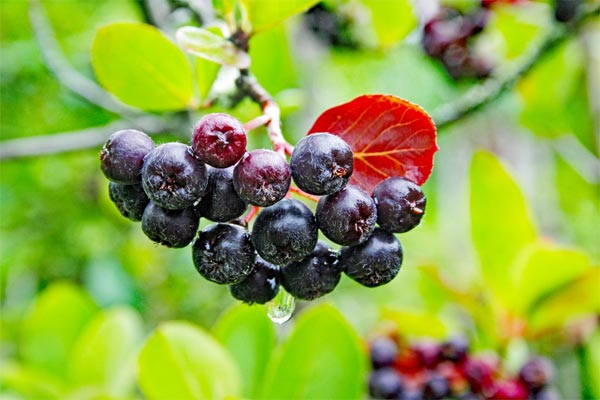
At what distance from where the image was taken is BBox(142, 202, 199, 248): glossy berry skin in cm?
73

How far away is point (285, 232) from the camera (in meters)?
0.71

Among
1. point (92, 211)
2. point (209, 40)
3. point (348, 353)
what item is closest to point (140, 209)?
point (209, 40)

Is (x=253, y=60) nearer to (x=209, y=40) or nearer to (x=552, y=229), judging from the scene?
(x=209, y=40)

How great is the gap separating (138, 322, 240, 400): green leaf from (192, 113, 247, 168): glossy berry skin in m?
0.50

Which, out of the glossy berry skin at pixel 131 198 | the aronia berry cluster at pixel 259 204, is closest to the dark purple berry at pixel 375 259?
the aronia berry cluster at pixel 259 204

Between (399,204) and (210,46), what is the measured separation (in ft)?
1.04

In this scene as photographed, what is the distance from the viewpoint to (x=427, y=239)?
302 cm

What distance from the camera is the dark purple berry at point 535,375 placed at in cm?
140

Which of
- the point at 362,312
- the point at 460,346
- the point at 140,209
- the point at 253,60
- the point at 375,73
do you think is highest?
the point at 140,209

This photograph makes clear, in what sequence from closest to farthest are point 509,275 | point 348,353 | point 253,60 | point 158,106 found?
point 158,106, point 348,353, point 253,60, point 509,275

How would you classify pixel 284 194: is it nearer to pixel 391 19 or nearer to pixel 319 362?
pixel 319 362

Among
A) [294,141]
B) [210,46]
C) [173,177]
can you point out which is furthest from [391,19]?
[173,177]

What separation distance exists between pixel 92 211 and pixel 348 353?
1.64 meters

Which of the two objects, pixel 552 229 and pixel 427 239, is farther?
pixel 427 239
